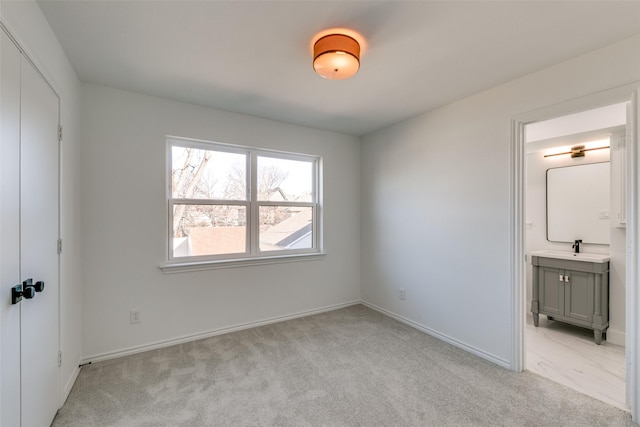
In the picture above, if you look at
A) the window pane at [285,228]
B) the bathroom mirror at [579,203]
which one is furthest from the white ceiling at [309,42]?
the bathroom mirror at [579,203]

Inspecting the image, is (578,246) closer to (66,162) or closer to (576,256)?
(576,256)

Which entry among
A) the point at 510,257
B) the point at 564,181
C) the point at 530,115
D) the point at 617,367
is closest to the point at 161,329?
the point at 510,257

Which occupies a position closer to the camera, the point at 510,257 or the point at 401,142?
the point at 510,257

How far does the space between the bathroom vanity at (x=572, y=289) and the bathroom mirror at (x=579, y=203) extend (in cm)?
26

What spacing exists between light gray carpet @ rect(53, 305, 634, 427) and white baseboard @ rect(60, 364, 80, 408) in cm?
4

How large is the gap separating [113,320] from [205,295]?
0.80 m

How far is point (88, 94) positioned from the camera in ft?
8.15

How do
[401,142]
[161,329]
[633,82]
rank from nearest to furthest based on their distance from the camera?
1. [633,82]
2. [161,329]
3. [401,142]

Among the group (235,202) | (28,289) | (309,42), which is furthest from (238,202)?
(28,289)

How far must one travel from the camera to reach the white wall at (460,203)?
221 cm

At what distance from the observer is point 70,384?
2098 millimetres

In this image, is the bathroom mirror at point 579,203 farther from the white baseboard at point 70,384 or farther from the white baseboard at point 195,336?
the white baseboard at point 70,384

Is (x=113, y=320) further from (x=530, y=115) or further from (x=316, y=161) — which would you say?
(x=530, y=115)

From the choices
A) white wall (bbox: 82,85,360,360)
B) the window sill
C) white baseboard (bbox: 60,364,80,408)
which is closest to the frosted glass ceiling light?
white wall (bbox: 82,85,360,360)
